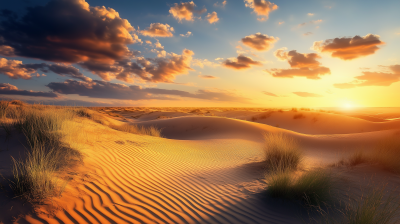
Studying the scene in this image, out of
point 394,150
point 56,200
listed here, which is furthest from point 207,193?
point 394,150

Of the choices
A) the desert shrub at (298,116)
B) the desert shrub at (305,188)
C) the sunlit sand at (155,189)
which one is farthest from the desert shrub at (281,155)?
the desert shrub at (298,116)

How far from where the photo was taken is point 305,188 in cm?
409

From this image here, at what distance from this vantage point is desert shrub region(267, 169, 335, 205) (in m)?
3.99

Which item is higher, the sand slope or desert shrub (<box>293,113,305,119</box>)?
desert shrub (<box>293,113,305,119</box>)

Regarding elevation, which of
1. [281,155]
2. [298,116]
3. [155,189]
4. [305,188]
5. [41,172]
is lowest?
[155,189]

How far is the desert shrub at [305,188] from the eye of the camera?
399 cm

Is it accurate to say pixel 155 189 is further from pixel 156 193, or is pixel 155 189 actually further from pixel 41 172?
pixel 41 172

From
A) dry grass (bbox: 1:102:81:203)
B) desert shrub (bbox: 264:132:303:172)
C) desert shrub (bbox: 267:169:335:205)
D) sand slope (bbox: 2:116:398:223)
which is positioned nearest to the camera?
dry grass (bbox: 1:102:81:203)

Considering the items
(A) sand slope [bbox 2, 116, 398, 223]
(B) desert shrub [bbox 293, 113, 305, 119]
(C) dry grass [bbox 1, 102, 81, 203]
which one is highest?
(B) desert shrub [bbox 293, 113, 305, 119]

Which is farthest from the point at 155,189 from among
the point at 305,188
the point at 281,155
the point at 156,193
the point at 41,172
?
the point at 281,155

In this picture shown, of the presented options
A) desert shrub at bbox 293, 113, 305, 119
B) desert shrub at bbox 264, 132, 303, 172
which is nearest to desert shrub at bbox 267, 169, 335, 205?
desert shrub at bbox 264, 132, 303, 172

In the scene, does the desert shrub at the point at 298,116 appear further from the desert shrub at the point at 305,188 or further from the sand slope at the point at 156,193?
the desert shrub at the point at 305,188

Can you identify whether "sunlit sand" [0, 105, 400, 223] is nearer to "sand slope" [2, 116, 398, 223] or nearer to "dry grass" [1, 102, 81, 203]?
"sand slope" [2, 116, 398, 223]

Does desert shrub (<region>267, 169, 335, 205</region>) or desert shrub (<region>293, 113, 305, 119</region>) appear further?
desert shrub (<region>293, 113, 305, 119</region>)
